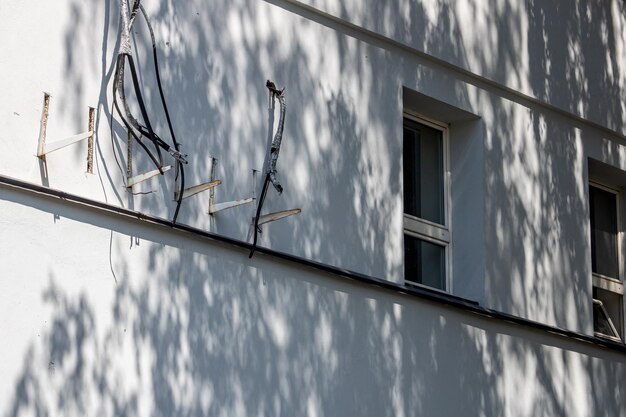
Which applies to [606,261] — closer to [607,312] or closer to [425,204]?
[607,312]

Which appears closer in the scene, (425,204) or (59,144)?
(59,144)

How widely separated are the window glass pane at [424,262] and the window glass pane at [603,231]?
1.88 meters

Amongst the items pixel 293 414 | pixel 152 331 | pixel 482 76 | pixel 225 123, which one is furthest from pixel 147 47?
pixel 482 76

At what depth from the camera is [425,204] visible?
12297 mm

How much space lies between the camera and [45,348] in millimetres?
9039

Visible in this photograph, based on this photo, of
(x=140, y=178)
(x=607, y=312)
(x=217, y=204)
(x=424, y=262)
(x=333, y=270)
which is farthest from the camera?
(x=607, y=312)

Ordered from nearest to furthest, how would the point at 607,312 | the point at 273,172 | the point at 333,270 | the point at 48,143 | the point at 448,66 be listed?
the point at 48,143
the point at 273,172
the point at 333,270
the point at 448,66
the point at 607,312

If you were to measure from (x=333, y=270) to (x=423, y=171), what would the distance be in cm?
184

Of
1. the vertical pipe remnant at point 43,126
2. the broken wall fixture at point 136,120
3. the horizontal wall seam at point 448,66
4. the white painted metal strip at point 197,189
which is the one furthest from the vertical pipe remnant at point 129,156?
the horizontal wall seam at point 448,66

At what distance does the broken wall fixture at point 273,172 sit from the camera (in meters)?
10.4

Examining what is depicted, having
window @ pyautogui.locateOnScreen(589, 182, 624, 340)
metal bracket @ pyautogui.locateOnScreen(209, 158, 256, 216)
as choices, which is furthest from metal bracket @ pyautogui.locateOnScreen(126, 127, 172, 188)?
window @ pyautogui.locateOnScreen(589, 182, 624, 340)

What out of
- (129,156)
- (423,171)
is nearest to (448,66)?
(423,171)

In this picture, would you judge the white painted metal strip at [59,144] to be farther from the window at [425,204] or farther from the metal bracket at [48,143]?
the window at [425,204]

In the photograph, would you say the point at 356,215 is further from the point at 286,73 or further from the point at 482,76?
the point at 482,76
